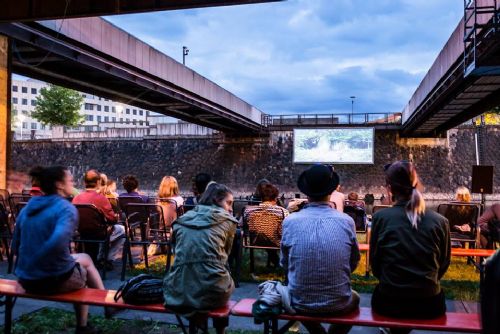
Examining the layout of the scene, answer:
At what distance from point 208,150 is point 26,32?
2695 centimetres

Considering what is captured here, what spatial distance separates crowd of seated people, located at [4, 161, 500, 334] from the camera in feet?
9.45

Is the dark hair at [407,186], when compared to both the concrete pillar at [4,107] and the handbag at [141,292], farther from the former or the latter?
the concrete pillar at [4,107]

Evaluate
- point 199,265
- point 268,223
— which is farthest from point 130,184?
point 199,265

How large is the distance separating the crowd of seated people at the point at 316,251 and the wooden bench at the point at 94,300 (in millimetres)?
82

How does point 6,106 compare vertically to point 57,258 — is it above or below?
above

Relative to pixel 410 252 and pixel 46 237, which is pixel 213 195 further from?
pixel 410 252

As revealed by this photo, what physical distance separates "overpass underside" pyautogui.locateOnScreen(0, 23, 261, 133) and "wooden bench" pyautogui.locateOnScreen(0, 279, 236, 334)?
715cm

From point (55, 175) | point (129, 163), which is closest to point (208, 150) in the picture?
point (129, 163)

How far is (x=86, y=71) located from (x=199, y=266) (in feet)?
41.6

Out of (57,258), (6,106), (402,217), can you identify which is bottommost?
(57,258)

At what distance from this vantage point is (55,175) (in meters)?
3.55

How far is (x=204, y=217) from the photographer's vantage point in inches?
127

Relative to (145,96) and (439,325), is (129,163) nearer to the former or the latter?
(145,96)

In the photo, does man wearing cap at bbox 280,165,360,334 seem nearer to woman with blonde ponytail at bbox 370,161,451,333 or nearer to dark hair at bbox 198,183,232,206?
woman with blonde ponytail at bbox 370,161,451,333
